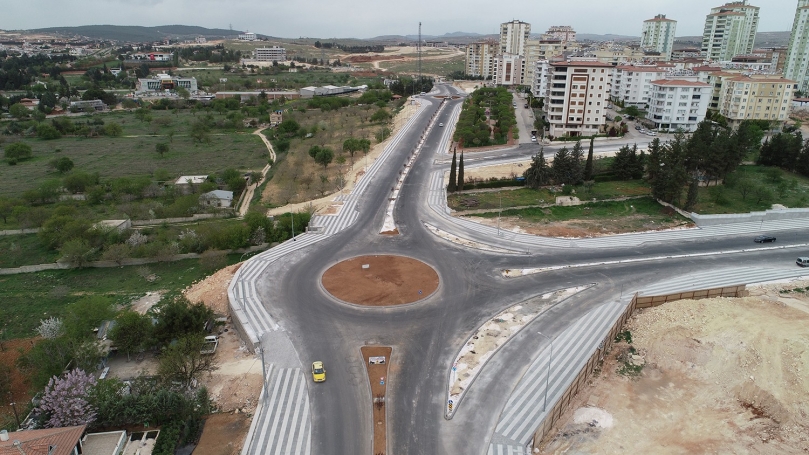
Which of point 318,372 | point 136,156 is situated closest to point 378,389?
point 318,372

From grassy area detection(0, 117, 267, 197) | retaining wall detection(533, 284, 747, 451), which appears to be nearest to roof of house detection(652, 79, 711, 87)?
retaining wall detection(533, 284, 747, 451)

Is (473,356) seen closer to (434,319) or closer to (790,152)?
(434,319)

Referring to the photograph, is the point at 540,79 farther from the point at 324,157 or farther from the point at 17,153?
the point at 17,153

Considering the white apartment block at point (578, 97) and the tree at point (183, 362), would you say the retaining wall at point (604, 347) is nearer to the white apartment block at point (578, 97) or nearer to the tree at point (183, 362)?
the tree at point (183, 362)

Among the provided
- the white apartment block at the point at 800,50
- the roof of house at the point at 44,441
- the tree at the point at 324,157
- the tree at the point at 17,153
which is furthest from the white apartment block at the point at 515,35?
the roof of house at the point at 44,441

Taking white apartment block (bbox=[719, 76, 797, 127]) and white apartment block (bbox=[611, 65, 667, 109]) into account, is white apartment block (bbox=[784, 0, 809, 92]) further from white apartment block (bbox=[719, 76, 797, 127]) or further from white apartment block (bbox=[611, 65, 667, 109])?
white apartment block (bbox=[611, 65, 667, 109])

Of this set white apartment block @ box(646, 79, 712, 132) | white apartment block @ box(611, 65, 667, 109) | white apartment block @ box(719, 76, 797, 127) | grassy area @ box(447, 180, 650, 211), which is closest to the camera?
grassy area @ box(447, 180, 650, 211)
